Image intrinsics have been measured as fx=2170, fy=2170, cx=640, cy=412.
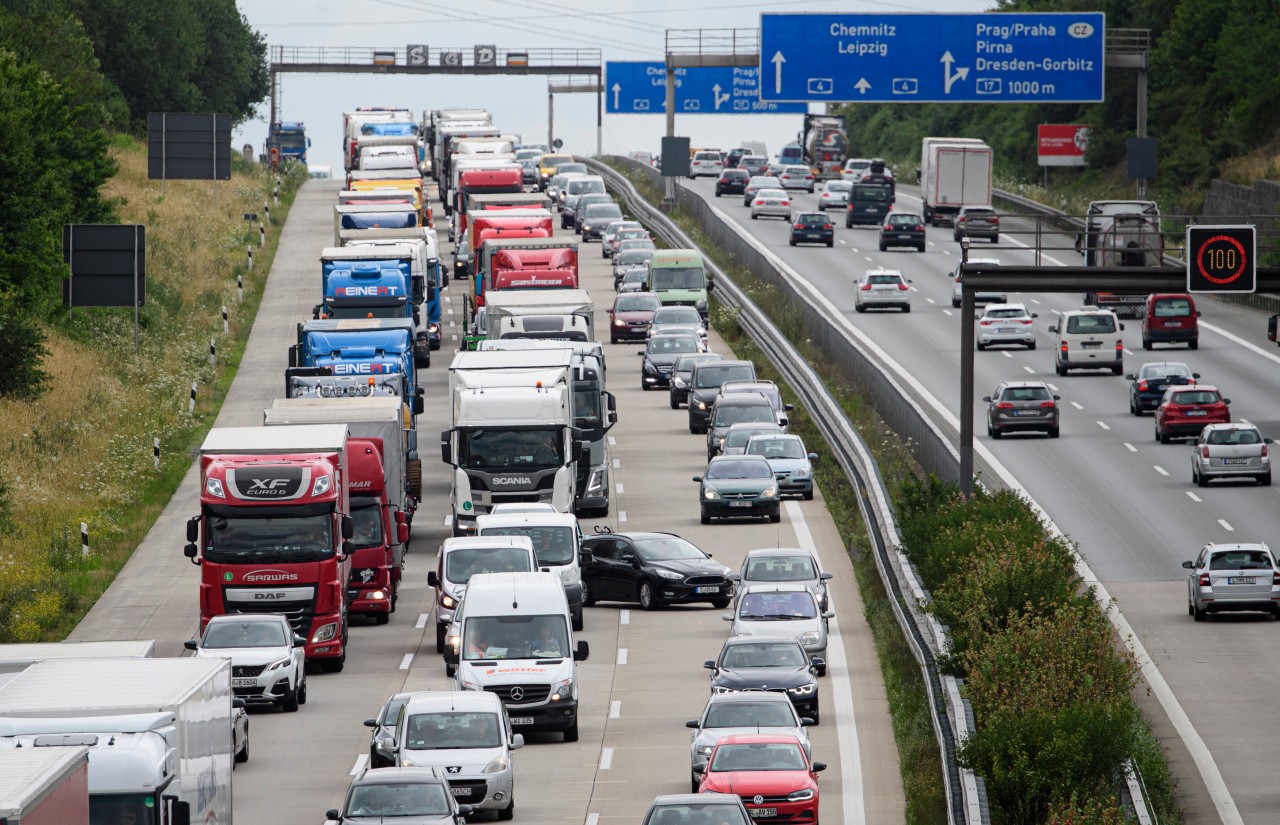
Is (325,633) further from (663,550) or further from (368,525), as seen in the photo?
(663,550)

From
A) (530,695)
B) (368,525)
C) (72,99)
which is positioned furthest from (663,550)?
(72,99)

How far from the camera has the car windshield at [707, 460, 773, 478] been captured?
4181 centimetres

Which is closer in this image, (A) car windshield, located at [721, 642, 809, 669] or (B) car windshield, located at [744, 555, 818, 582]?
(A) car windshield, located at [721, 642, 809, 669]

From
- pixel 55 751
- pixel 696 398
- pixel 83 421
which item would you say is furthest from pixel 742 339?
pixel 55 751

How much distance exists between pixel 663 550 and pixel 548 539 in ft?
7.63

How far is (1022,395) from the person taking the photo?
50469 millimetres

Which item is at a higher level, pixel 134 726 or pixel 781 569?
pixel 134 726

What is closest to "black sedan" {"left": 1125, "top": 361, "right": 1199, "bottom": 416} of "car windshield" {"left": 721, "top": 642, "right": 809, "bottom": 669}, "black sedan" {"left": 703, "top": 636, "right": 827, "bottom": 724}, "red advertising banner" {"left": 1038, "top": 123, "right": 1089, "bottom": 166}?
"black sedan" {"left": 703, "top": 636, "right": 827, "bottom": 724}

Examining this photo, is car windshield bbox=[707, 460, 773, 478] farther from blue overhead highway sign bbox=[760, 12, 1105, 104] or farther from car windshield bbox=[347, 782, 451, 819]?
blue overhead highway sign bbox=[760, 12, 1105, 104]

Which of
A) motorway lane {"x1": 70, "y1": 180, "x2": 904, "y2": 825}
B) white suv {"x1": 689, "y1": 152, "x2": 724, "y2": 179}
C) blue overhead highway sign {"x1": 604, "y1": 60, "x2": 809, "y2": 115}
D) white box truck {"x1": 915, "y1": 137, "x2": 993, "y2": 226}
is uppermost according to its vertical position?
blue overhead highway sign {"x1": 604, "y1": 60, "x2": 809, "y2": 115}

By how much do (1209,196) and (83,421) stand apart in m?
53.8

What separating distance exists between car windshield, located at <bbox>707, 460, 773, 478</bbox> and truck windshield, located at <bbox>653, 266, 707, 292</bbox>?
2406 centimetres

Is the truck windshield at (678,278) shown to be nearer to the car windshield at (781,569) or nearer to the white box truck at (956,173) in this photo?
the white box truck at (956,173)

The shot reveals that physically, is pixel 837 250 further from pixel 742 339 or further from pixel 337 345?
pixel 337 345
